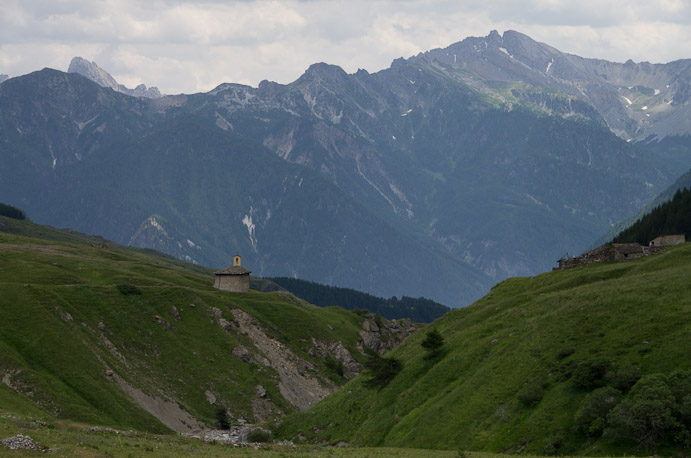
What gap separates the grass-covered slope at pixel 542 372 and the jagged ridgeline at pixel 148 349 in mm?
26984

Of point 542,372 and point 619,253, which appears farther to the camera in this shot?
point 619,253

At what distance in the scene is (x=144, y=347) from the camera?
15062cm

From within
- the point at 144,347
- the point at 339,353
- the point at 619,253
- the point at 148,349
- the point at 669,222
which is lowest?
the point at 339,353

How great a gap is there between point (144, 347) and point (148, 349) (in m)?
0.85

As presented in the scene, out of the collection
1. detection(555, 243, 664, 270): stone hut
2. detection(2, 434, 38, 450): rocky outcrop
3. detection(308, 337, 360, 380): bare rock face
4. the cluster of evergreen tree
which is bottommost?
detection(2, 434, 38, 450): rocky outcrop

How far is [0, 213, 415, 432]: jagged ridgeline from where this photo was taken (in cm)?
11800

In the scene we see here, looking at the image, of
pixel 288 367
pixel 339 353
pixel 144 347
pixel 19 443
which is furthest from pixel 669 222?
pixel 19 443

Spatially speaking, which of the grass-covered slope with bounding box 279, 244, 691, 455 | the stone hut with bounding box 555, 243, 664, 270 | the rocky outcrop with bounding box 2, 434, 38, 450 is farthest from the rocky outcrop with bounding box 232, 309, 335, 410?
the rocky outcrop with bounding box 2, 434, 38, 450

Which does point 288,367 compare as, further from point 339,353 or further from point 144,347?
point 144,347

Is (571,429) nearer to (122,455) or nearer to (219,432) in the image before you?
(122,455)

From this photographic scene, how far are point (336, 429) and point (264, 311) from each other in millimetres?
83706

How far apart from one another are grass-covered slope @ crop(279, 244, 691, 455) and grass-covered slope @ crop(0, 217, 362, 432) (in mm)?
27446

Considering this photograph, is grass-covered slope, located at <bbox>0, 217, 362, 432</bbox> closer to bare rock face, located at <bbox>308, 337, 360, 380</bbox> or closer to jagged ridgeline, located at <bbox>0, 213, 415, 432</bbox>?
jagged ridgeline, located at <bbox>0, 213, 415, 432</bbox>

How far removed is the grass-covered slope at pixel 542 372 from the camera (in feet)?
242
